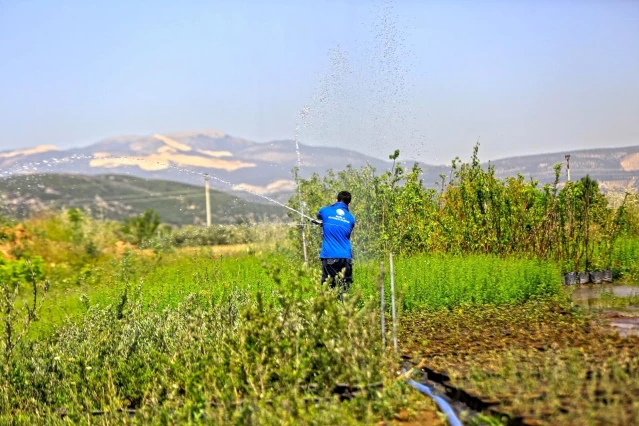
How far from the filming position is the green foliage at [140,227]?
23.1 meters

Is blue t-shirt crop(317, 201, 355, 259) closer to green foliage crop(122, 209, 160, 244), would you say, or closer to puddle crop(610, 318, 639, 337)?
puddle crop(610, 318, 639, 337)

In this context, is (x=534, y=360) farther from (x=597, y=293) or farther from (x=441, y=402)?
(x=597, y=293)

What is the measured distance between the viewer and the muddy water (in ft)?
27.3

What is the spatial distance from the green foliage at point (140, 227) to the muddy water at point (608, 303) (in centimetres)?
1317

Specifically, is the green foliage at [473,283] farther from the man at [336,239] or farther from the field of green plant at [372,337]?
the man at [336,239]

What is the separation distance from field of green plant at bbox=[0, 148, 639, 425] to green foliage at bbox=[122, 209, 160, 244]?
8.71 metres

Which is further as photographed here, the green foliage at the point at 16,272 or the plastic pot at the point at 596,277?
the green foliage at the point at 16,272

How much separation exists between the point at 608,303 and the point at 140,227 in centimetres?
1764

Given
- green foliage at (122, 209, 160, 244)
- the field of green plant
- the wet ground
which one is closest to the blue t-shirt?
the field of green plant

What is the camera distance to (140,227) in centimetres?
2584

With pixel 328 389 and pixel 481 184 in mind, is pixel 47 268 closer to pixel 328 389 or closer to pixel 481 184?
pixel 481 184

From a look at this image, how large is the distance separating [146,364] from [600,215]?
32.6 feet

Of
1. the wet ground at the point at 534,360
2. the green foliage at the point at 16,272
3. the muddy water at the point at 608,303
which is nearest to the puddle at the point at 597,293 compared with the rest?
the muddy water at the point at 608,303

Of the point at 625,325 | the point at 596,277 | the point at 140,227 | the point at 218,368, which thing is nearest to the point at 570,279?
the point at 596,277
